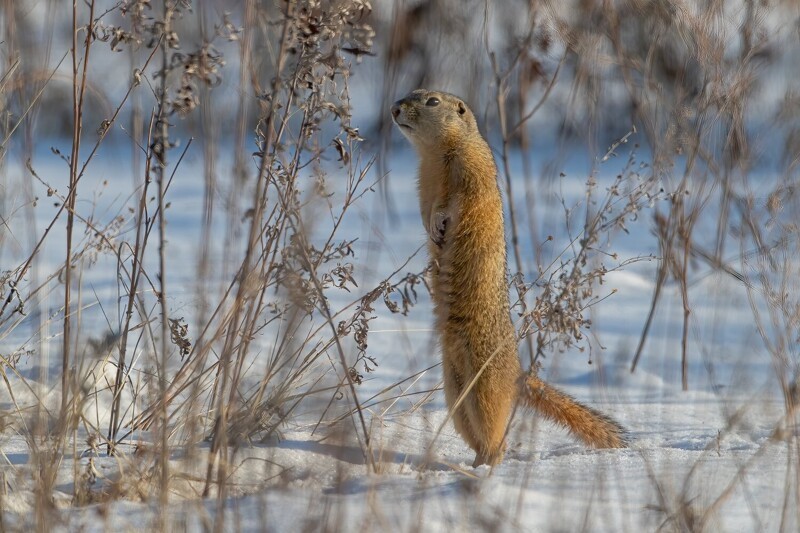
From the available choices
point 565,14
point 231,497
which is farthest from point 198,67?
point 565,14

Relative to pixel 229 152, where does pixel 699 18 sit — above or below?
below

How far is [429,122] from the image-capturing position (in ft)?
13.9

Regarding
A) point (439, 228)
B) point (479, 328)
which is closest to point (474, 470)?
point (479, 328)

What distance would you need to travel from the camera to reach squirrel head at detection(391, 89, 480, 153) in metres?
4.22

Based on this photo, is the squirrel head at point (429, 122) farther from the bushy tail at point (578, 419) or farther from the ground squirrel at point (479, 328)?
the bushy tail at point (578, 419)

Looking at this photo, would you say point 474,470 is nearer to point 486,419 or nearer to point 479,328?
point 486,419

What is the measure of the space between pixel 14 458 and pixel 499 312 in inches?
70.1

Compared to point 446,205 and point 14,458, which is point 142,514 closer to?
point 14,458

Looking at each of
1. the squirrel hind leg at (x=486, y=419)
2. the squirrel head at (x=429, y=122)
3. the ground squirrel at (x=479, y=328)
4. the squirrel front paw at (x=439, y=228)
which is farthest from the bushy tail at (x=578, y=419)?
the squirrel head at (x=429, y=122)

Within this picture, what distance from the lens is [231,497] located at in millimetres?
2582

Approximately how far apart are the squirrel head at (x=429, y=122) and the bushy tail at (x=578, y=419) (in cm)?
117

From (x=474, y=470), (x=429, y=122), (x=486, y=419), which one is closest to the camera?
(x=474, y=470)

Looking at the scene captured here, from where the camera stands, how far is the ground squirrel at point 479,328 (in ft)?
11.7

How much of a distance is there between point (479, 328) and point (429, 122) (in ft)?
3.50
